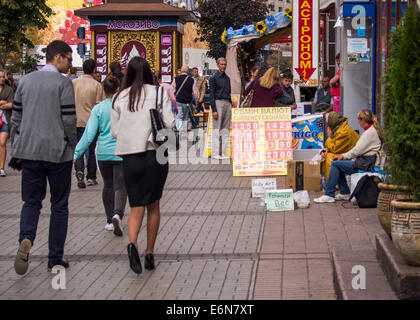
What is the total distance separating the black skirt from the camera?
6.72m

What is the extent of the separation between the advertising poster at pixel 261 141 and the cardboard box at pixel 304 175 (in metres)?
1.82

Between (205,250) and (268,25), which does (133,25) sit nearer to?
(268,25)

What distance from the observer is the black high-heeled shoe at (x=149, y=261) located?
6859mm

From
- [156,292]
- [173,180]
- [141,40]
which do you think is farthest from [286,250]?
[141,40]

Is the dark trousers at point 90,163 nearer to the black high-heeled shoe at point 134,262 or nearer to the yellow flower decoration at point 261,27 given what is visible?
the black high-heeled shoe at point 134,262

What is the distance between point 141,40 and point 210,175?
14.5 metres

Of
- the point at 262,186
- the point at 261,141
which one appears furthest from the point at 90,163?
the point at 262,186

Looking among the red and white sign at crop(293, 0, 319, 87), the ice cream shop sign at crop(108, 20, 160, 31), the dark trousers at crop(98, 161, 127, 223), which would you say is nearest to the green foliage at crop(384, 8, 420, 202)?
the dark trousers at crop(98, 161, 127, 223)

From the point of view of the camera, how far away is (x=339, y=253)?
6781mm

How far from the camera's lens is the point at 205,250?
25.0ft

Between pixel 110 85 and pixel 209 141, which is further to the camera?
pixel 209 141

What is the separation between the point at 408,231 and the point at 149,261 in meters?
2.43
